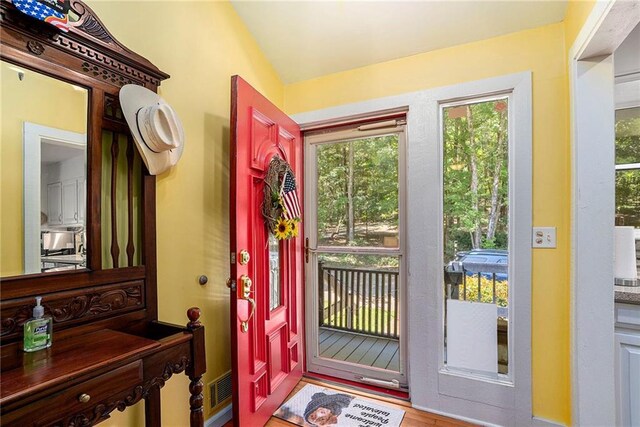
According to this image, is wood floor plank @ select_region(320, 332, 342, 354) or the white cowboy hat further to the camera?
wood floor plank @ select_region(320, 332, 342, 354)

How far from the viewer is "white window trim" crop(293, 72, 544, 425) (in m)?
1.67

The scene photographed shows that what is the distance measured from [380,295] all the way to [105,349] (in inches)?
79.0

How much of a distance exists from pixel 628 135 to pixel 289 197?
2.26 metres

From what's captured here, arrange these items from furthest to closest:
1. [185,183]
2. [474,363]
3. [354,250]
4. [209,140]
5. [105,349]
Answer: [354,250], [474,363], [209,140], [185,183], [105,349]

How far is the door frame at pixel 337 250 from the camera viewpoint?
2139mm

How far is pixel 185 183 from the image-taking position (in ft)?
5.04

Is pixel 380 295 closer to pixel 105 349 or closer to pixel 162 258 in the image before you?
pixel 162 258

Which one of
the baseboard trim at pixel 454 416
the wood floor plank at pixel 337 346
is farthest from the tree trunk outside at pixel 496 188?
the wood floor plank at pixel 337 346

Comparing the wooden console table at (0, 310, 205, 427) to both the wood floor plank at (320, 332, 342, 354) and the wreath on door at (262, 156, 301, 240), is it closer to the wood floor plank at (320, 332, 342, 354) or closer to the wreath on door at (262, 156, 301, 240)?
the wreath on door at (262, 156, 301, 240)

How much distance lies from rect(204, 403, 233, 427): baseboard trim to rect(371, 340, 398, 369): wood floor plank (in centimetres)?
112

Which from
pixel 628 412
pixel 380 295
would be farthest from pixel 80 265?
pixel 628 412

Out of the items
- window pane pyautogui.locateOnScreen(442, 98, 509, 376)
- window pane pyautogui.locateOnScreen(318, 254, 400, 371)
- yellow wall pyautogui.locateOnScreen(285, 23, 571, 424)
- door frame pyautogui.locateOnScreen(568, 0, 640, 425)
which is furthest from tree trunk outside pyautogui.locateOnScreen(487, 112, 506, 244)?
window pane pyautogui.locateOnScreen(318, 254, 400, 371)

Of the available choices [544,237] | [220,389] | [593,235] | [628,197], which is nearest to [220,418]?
[220,389]

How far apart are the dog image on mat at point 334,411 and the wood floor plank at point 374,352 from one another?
12.4 inches
